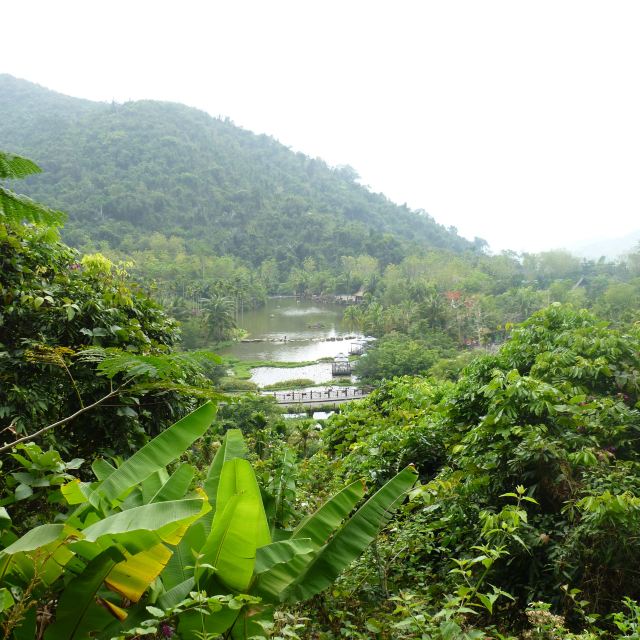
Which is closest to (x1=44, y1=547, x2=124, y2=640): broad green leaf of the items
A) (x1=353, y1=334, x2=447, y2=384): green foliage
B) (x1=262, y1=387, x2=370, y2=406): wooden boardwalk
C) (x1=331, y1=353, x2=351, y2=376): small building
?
(x1=262, y1=387, x2=370, y2=406): wooden boardwalk

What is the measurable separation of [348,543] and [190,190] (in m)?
90.8

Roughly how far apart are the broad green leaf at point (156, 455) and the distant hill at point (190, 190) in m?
63.7

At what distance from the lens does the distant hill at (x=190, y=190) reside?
243 feet

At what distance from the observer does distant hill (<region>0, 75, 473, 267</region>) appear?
74.1m

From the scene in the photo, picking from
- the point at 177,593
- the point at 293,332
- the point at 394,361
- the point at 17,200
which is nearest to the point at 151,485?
the point at 177,593

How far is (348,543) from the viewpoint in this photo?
1800 millimetres

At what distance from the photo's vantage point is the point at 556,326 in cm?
457

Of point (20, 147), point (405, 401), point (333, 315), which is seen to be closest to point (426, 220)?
point (333, 315)

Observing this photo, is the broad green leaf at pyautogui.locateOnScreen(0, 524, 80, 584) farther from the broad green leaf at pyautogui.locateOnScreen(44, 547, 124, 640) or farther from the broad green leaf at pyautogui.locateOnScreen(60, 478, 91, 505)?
the broad green leaf at pyautogui.locateOnScreen(60, 478, 91, 505)

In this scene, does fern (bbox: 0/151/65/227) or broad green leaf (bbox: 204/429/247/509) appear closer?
broad green leaf (bbox: 204/429/247/509)

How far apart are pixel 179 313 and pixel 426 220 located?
88.1m

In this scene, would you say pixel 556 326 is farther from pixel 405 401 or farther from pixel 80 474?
pixel 80 474

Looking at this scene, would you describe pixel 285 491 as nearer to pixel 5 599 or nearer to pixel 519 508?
pixel 519 508

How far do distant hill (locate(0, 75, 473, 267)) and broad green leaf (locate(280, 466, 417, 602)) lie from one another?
6425cm
